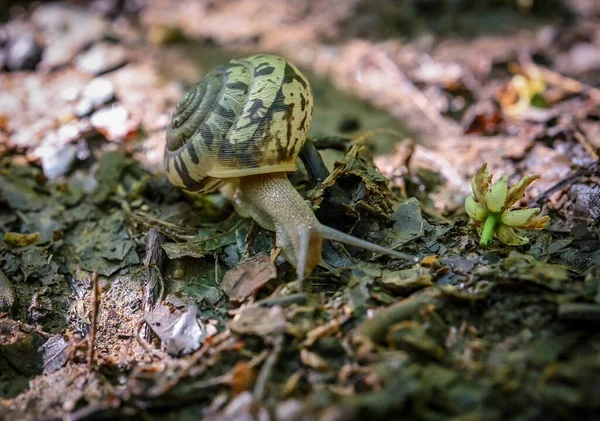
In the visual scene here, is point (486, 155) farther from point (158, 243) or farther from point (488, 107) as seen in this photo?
point (158, 243)

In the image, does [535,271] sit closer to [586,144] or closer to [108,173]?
[586,144]

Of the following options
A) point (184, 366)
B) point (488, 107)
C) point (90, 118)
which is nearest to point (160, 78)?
point (90, 118)

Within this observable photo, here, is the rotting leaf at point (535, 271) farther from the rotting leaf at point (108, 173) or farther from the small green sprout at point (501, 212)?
the rotting leaf at point (108, 173)

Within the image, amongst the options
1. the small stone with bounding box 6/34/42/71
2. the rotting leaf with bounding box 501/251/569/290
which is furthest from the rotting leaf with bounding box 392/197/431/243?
the small stone with bounding box 6/34/42/71

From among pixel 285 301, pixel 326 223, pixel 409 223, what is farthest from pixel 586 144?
pixel 285 301

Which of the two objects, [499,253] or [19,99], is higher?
[499,253]

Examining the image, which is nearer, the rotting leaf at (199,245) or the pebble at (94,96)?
the rotting leaf at (199,245)

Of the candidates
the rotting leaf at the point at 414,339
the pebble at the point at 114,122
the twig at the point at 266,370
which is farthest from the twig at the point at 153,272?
the pebble at the point at 114,122
